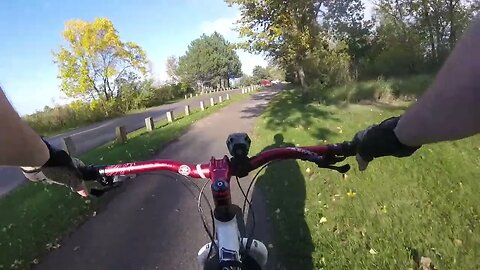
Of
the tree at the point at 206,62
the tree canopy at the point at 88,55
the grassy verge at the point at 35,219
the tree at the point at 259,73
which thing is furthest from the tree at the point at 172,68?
the grassy verge at the point at 35,219

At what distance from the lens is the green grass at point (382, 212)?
3.56 meters

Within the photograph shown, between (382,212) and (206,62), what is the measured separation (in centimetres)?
7068

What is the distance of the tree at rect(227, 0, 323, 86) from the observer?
17.8 metres

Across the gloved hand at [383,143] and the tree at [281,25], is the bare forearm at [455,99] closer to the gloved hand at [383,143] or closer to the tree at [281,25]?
the gloved hand at [383,143]

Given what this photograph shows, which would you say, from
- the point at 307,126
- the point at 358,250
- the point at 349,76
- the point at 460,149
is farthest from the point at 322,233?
the point at 349,76

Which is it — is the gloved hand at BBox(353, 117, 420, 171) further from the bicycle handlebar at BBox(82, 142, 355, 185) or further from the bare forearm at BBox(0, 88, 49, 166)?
the bare forearm at BBox(0, 88, 49, 166)

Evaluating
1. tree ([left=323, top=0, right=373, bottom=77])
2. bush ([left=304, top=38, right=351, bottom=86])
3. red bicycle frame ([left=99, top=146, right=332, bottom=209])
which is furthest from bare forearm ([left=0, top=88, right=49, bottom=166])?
tree ([left=323, top=0, right=373, bottom=77])

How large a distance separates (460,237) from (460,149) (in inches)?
162

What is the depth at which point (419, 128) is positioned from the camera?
925 millimetres

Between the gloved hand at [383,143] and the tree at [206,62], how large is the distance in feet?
236

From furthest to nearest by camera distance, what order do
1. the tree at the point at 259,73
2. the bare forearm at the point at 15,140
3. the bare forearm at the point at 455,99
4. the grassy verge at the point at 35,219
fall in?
the tree at the point at 259,73 < the grassy verge at the point at 35,219 < the bare forearm at the point at 15,140 < the bare forearm at the point at 455,99

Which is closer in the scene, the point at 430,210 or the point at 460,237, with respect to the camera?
the point at 460,237

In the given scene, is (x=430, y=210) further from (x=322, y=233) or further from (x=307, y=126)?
(x=307, y=126)

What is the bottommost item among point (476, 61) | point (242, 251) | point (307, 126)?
point (307, 126)
